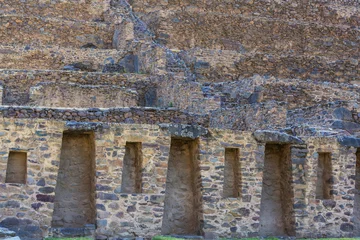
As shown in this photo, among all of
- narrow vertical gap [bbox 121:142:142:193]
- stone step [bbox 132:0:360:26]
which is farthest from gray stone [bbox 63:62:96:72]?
narrow vertical gap [bbox 121:142:142:193]

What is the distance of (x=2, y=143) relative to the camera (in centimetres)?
1248

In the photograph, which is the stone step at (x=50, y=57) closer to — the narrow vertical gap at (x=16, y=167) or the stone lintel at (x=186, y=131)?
the stone lintel at (x=186, y=131)

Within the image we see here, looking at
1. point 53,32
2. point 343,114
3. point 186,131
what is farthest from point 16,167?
point 53,32

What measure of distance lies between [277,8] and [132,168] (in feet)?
82.6

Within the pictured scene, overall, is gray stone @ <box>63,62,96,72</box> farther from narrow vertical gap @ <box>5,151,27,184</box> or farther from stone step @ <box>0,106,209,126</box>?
narrow vertical gap @ <box>5,151,27,184</box>

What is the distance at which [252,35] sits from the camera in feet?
110

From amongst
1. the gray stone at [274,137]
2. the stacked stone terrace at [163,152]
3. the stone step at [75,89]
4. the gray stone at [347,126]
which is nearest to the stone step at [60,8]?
the stacked stone terrace at [163,152]

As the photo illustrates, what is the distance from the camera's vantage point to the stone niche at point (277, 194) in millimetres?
14703

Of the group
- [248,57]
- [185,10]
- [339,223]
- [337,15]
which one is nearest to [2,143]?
[339,223]

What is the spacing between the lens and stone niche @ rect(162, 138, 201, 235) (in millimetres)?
13992

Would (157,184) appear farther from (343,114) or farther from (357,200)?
(343,114)

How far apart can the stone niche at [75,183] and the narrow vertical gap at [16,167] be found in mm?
1015

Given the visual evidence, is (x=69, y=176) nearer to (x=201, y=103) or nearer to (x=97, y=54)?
(x=201, y=103)

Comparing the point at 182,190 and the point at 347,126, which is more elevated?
the point at 347,126
